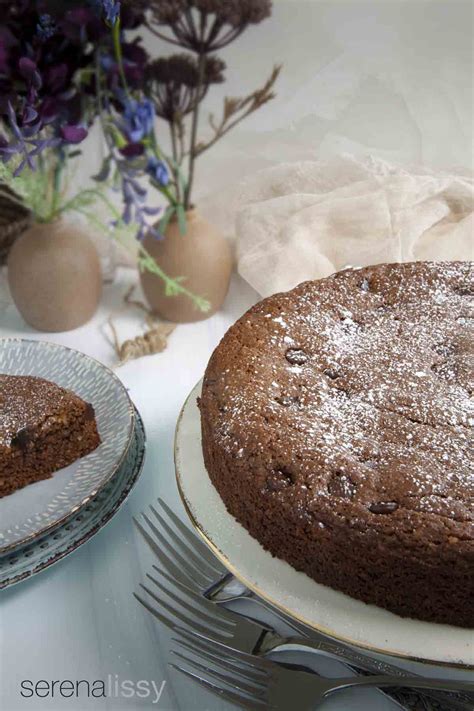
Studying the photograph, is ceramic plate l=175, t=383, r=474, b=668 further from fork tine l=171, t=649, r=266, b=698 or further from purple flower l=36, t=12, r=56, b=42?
purple flower l=36, t=12, r=56, b=42

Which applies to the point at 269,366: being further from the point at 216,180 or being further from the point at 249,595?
the point at 216,180

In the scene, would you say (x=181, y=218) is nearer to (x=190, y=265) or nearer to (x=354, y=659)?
(x=190, y=265)

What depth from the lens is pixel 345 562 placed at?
103cm

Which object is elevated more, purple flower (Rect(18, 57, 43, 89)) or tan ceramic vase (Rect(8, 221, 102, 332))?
purple flower (Rect(18, 57, 43, 89))

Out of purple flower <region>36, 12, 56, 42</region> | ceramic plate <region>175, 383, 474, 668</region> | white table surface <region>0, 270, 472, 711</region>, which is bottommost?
white table surface <region>0, 270, 472, 711</region>

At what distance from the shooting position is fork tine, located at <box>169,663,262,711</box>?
1018 millimetres

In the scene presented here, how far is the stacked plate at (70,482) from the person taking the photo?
4.19ft

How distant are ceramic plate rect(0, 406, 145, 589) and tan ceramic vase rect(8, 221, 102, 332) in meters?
0.68

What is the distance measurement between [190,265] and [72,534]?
90 centimetres

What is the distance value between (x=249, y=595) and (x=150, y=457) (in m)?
0.46

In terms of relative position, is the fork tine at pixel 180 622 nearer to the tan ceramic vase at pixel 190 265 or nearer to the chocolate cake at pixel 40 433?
the chocolate cake at pixel 40 433

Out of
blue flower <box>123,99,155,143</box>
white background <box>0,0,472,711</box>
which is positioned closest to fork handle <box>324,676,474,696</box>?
white background <box>0,0,472,711</box>

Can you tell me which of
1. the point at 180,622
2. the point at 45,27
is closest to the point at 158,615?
the point at 180,622

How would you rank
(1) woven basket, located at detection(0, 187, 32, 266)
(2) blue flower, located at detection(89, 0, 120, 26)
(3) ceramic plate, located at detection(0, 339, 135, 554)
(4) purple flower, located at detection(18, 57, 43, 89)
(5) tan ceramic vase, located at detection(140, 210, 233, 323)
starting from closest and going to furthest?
(3) ceramic plate, located at detection(0, 339, 135, 554) → (2) blue flower, located at detection(89, 0, 120, 26) → (4) purple flower, located at detection(18, 57, 43, 89) → (5) tan ceramic vase, located at detection(140, 210, 233, 323) → (1) woven basket, located at detection(0, 187, 32, 266)
